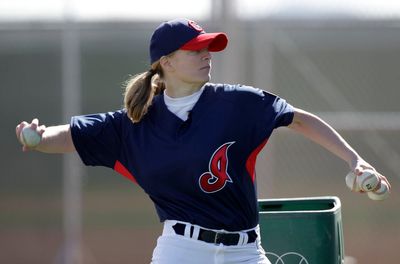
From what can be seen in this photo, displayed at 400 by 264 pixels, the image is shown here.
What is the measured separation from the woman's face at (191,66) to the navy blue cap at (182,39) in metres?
0.04

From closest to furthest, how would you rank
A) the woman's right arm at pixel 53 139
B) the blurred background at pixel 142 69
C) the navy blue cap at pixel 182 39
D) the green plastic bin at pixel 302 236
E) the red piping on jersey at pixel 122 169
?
the woman's right arm at pixel 53 139
the navy blue cap at pixel 182 39
the red piping on jersey at pixel 122 169
the green plastic bin at pixel 302 236
the blurred background at pixel 142 69

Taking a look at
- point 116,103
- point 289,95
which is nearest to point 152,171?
point 289,95

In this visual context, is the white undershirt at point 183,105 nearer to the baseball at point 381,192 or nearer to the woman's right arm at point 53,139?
the woman's right arm at point 53,139

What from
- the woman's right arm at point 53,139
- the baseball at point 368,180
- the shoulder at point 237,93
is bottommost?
the baseball at point 368,180

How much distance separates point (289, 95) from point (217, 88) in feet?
15.1

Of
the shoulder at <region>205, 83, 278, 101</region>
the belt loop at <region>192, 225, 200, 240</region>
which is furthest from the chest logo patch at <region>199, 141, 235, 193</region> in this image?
the shoulder at <region>205, 83, 278, 101</region>

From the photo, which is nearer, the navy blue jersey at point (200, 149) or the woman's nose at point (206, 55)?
the navy blue jersey at point (200, 149)

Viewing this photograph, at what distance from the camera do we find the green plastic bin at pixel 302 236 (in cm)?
470

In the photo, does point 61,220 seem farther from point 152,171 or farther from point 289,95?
point 152,171

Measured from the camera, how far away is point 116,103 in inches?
375

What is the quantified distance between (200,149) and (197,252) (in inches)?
16.9

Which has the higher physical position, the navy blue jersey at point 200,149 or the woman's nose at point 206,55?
the woman's nose at point 206,55

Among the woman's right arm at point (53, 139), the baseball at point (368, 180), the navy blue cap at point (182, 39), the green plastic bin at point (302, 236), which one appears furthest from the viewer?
the green plastic bin at point (302, 236)

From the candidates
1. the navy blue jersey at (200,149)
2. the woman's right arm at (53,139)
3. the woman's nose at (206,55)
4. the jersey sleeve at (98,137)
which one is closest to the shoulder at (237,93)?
the navy blue jersey at (200,149)
